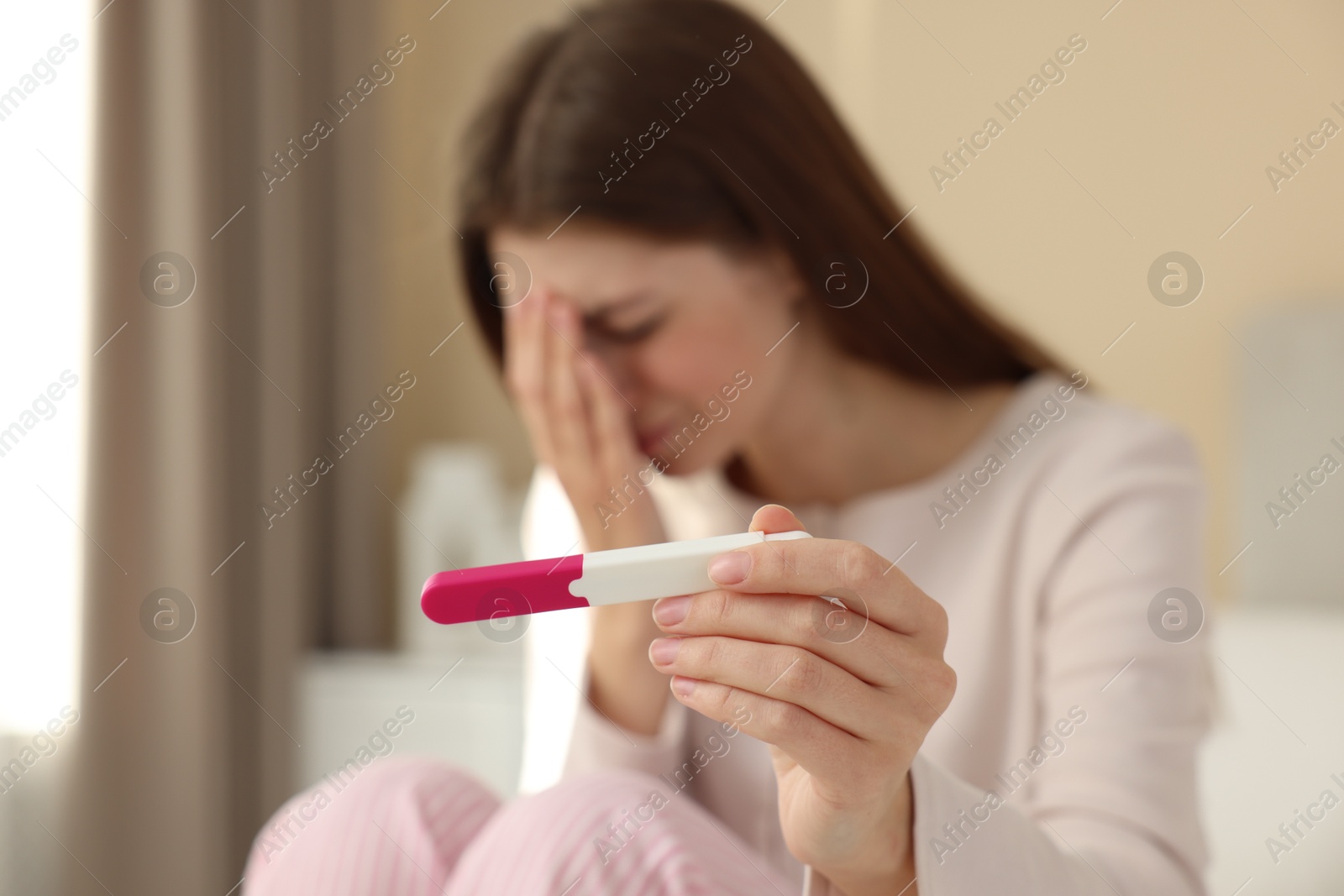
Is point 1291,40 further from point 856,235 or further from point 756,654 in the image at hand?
point 756,654

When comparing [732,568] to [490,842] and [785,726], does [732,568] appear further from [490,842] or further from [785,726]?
[490,842]

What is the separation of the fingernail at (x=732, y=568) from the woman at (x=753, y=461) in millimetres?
193

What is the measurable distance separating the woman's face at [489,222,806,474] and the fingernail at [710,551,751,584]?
1.36 ft

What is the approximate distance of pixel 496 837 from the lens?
60cm

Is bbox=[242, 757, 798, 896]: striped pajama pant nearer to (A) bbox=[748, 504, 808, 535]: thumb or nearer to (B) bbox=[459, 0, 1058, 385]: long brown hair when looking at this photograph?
(A) bbox=[748, 504, 808, 535]: thumb

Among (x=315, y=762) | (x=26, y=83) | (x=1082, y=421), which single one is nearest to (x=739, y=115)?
(x=1082, y=421)

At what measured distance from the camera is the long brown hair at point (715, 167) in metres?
0.77

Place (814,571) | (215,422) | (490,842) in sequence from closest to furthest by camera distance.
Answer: (814,571)
(490,842)
(215,422)

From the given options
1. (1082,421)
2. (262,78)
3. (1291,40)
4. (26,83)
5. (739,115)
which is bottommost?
(1082,421)

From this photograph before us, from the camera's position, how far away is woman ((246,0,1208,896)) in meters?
0.61

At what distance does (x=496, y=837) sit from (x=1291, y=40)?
1.42 meters

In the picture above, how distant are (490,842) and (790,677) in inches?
11.6

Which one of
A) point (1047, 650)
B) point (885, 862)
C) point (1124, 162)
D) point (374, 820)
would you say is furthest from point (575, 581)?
point (1124, 162)

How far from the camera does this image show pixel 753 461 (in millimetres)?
935
